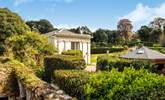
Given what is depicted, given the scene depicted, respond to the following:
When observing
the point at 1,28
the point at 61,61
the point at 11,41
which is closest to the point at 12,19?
the point at 1,28

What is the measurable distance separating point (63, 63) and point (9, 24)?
83.0ft

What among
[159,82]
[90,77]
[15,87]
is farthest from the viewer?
[15,87]

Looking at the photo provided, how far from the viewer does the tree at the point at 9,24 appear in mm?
43938

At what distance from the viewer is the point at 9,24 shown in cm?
4462

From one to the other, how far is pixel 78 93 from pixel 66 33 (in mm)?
40938

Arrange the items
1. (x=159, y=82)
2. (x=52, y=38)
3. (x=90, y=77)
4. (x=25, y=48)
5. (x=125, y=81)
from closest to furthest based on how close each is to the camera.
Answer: (x=159, y=82)
(x=125, y=81)
(x=90, y=77)
(x=25, y=48)
(x=52, y=38)

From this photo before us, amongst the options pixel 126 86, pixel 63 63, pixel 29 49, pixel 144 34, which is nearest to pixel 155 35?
pixel 144 34

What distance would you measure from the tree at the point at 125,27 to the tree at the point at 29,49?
81690 millimetres

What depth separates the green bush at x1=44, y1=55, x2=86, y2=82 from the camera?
20031 mm

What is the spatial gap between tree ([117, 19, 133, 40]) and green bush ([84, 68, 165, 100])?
10300 centimetres

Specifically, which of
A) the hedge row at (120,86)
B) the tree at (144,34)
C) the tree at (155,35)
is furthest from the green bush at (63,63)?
the tree at (144,34)

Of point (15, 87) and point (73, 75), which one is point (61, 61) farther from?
point (73, 75)

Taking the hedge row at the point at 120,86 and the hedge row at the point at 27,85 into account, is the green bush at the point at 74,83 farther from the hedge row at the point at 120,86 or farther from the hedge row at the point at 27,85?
the hedge row at the point at 27,85

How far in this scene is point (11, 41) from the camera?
30.6 meters
